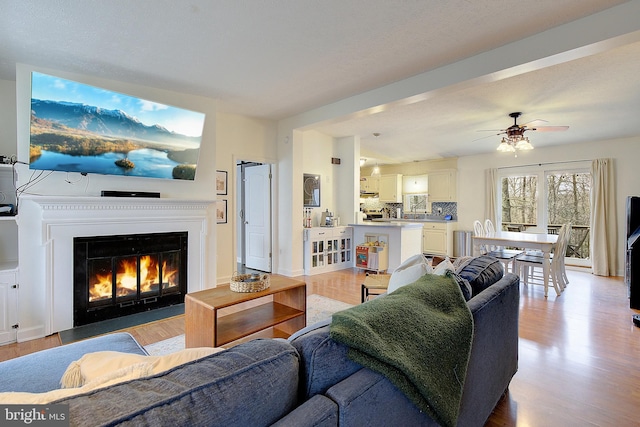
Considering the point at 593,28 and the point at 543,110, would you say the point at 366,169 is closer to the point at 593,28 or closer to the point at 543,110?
the point at 543,110

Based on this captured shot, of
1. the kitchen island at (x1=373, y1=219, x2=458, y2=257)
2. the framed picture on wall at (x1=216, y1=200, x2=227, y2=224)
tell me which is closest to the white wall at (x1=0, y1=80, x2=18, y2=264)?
the framed picture on wall at (x1=216, y1=200, x2=227, y2=224)

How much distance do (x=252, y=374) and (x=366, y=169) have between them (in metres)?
8.39

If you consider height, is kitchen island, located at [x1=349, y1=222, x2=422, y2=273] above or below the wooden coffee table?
above

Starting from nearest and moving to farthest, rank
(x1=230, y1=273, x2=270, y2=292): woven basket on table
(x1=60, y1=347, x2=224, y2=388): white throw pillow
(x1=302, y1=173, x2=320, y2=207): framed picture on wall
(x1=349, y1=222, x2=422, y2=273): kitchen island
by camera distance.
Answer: (x1=60, y1=347, x2=224, y2=388): white throw pillow
(x1=230, y1=273, x2=270, y2=292): woven basket on table
(x1=349, y1=222, x2=422, y2=273): kitchen island
(x1=302, y1=173, x2=320, y2=207): framed picture on wall

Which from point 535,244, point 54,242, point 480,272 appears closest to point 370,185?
point 535,244

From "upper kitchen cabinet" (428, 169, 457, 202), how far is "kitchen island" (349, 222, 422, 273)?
6.97 ft

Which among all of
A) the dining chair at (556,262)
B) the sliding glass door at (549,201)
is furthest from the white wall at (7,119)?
the sliding glass door at (549,201)

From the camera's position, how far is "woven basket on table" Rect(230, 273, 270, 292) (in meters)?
2.37

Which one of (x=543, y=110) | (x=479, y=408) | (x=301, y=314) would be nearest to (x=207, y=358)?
(x=479, y=408)

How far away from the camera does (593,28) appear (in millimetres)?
2225

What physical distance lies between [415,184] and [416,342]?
7.25 metres

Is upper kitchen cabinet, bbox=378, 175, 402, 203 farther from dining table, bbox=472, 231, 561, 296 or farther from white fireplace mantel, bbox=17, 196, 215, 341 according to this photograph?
white fireplace mantel, bbox=17, 196, 215, 341

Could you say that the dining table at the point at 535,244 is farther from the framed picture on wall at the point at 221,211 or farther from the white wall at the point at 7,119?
the white wall at the point at 7,119

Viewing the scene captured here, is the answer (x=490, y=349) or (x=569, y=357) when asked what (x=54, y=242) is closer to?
(x=490, y=349)
